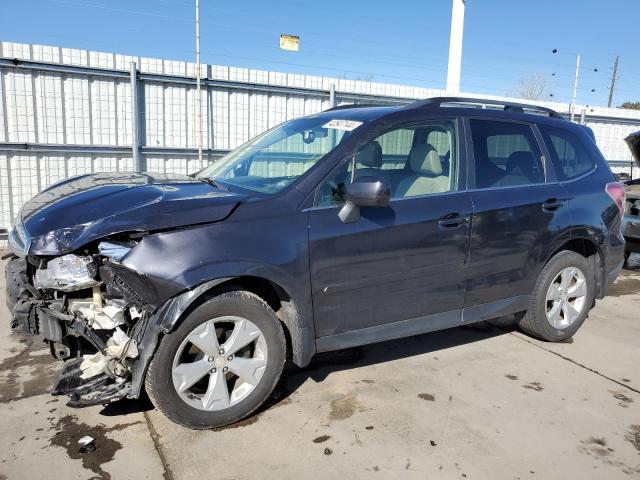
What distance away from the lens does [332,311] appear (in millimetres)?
3250

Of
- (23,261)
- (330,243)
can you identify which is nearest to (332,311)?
(330,243)

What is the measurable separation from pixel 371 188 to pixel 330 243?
42 centimetres

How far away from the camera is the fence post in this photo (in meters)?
7.83

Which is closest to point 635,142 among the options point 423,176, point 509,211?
point 509,211

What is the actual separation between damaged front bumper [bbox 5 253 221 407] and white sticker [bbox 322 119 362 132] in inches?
56.9

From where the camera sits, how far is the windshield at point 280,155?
3.43 metres

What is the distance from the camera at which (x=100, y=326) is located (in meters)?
2.94

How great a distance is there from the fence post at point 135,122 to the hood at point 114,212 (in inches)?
192

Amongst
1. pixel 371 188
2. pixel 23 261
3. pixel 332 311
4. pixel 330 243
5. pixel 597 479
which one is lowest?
pixel 597 479

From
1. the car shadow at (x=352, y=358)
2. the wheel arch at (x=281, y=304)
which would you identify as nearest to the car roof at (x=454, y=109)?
the wheel arch at (x=281, y=304)

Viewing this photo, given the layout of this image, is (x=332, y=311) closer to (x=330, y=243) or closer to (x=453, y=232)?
(x=330, y=243)

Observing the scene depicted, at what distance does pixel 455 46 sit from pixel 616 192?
6.55 m

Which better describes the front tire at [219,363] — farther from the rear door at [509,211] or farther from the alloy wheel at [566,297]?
the alloy wheel at [566,297]

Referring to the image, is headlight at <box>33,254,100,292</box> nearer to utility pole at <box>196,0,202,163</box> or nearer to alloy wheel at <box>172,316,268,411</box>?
alloy wheel at <box>172,316,268,411</box>
